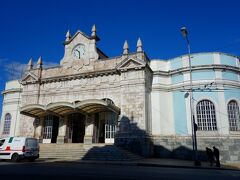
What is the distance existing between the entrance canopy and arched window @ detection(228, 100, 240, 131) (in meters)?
10.6

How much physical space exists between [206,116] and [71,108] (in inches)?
519

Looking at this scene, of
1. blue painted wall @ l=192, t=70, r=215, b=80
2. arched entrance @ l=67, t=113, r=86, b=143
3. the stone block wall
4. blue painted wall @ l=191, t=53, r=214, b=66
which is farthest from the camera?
arched entrance @ l=67, t=113, r=86, b=143

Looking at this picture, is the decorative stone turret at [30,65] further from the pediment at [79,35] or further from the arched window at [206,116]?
the arched window at [206,116]

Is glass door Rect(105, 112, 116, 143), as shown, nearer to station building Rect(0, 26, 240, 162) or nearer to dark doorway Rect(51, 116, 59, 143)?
station building Rect(0, 26, 240, 162)

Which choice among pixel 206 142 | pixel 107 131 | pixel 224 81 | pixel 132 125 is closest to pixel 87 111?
pixel 107 131

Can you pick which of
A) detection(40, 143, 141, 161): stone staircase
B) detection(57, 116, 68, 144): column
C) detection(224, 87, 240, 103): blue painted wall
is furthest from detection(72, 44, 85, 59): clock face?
detection(224, 87, 240, 103): blue painted wall

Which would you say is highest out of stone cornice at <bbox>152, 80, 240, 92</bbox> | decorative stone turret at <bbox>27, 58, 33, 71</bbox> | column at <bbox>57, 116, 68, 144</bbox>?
decorative stone turret at <bbox>27, 58, 33, 71</bbox>

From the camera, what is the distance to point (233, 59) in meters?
24.8

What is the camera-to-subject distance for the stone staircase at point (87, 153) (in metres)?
19.6

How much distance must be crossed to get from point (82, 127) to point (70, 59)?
8068 millimetres

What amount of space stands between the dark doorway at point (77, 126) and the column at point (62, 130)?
2.68ft

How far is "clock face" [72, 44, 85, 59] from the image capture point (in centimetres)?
2822

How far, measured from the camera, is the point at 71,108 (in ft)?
80.5

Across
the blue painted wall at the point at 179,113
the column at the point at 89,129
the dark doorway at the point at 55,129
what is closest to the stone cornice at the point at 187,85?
the blue painted wall at the point at 179,113
